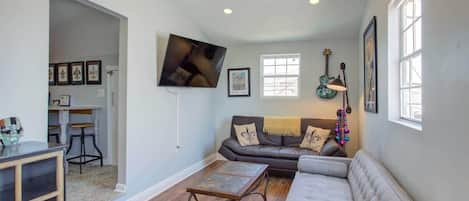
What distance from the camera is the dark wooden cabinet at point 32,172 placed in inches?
60.0

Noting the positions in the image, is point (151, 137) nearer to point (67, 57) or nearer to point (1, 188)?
point (1, 188)

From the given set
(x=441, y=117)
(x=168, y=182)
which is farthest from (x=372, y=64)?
(x=168, y=182)

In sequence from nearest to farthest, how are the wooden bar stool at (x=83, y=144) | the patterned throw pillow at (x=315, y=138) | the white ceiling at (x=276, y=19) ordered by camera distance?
the white ceiling at (x=276, y=19) < the wooden bar stool at (x=83, y=144) < the patterned throw pillow at (x=315, y=138)

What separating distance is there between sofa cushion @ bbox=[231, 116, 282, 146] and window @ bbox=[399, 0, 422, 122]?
2660mm

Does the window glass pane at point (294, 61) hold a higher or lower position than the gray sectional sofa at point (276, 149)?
higher

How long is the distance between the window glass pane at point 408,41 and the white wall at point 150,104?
272cm

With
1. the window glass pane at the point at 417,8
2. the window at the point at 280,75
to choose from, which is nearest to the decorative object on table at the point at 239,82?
the window at the point at 280,75

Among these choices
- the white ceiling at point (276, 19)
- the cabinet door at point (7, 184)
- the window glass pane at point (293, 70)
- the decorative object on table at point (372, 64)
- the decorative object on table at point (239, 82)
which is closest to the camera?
the cabinet door at point (7, 184)

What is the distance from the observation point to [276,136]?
478 cm

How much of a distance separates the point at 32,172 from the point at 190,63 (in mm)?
2366

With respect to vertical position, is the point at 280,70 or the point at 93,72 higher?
the point at 280,70

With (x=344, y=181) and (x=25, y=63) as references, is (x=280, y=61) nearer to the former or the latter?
(x=344, y=181)

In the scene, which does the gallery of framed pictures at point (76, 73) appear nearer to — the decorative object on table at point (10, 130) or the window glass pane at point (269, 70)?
the decorative object on table at point (10, 130)

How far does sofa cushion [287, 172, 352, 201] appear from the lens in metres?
2.41
